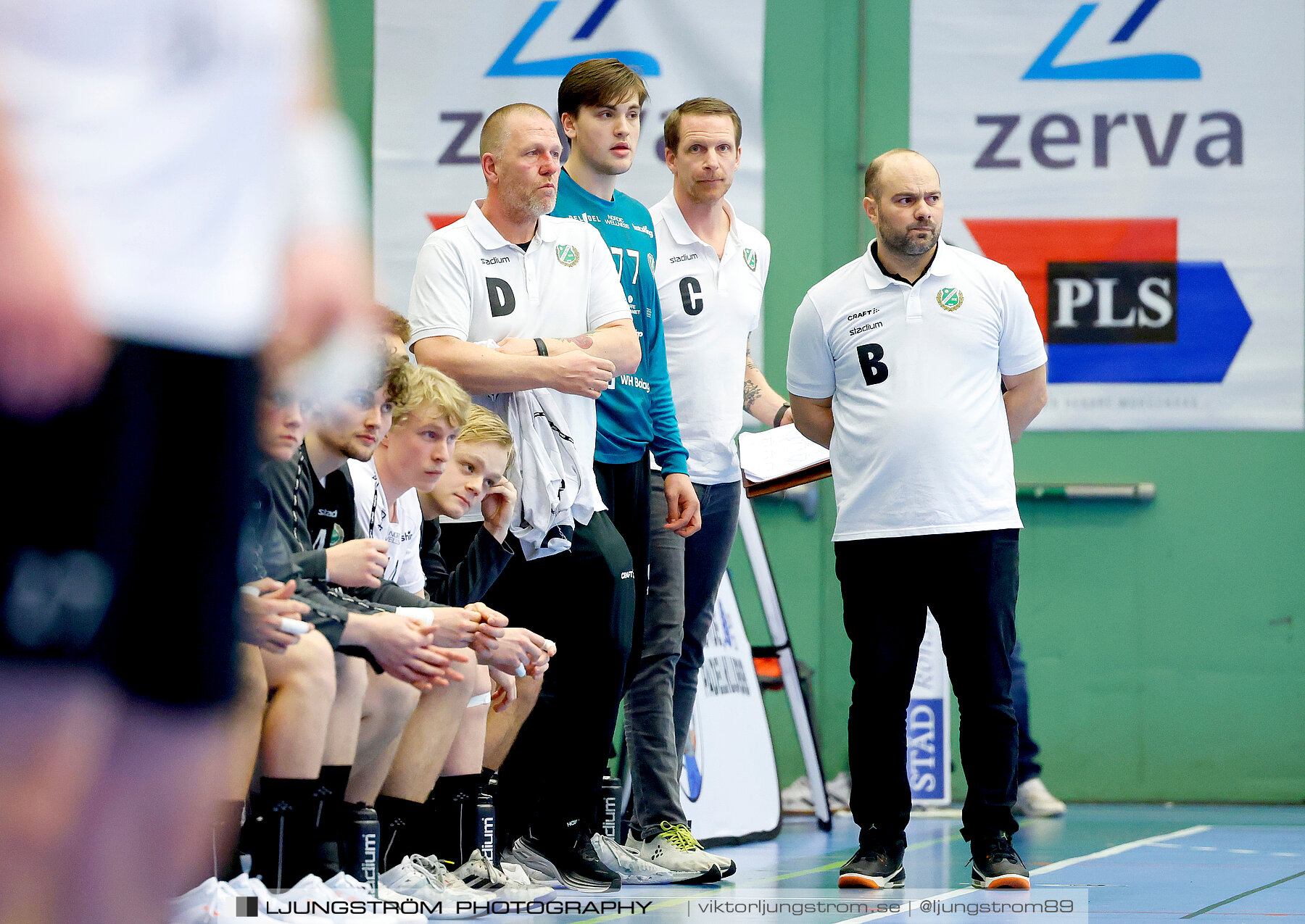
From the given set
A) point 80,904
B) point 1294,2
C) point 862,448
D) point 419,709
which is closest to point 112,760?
point 80,904

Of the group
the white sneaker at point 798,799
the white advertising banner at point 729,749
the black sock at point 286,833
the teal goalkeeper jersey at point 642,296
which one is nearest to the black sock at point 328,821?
the black sock at point 286,833

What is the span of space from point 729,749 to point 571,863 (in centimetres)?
161

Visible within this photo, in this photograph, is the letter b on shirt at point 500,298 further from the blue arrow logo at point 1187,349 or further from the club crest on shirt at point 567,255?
the blue arrow logo at point 1187,349

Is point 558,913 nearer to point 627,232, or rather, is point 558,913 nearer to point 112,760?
point 627,232

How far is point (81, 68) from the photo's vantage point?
0.99m

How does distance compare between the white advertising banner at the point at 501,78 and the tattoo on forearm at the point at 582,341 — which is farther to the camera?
the white advertising banner at the point at 501,78

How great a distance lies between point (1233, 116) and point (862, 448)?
136 inches

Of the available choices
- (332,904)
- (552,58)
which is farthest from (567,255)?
(552,58)

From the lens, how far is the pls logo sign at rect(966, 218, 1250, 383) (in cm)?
619

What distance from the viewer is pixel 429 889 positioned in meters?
2.90

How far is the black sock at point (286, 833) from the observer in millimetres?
2475

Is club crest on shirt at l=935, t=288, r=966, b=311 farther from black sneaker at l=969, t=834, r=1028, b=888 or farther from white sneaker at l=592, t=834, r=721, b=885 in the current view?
white sneaker at l=592, t=834, r=721, b=885

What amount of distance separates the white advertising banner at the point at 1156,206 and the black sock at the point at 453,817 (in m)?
3.82

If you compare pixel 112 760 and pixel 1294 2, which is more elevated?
pixel 1294 2
